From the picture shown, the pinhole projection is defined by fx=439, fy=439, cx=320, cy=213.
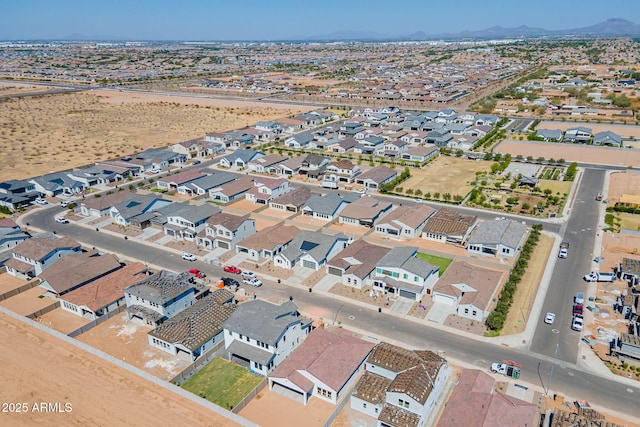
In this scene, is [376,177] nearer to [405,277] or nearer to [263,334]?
[405,277]

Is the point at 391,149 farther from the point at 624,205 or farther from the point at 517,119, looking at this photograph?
the point at 517,119

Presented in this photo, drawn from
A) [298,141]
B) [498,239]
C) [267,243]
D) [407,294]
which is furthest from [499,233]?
[298,141]

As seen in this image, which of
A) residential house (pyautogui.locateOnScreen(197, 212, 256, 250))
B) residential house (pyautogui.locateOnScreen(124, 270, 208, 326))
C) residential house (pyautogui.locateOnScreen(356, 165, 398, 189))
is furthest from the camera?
residential house (pyautogui.locateOnScreen(356, 165, 398, 189))

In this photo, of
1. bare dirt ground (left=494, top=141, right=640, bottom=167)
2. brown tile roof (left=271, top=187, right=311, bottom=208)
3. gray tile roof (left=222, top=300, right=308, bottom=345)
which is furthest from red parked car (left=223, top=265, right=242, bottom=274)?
bare dirt ground (left=494, top=141, right=640, bottom=167)

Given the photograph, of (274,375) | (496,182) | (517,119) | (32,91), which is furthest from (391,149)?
(32,91)

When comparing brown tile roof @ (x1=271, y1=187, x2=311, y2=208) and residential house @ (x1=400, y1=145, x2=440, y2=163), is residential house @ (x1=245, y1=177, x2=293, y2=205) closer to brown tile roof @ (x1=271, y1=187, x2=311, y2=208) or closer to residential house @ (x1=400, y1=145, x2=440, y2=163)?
brown tile roof @ (x1=271, y1=187, x2=311, y2=208)
